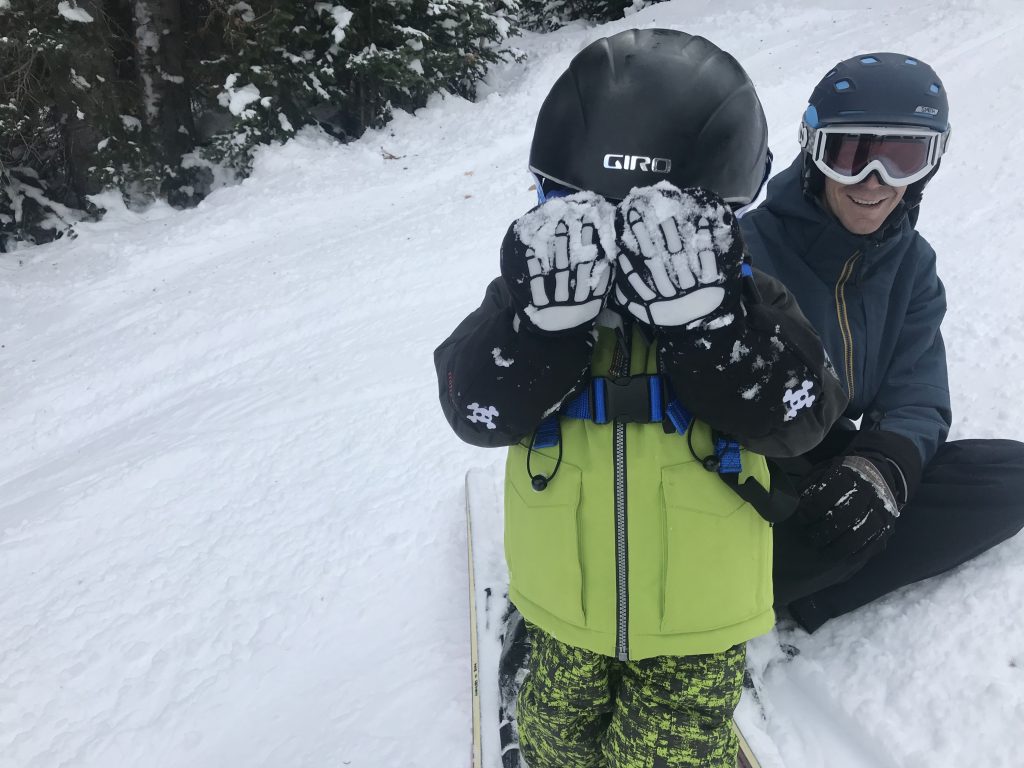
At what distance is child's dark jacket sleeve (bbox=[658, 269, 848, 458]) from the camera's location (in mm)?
1120

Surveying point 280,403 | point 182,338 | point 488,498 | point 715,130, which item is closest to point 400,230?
point 182,338

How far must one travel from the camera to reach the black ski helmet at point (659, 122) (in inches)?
47.2

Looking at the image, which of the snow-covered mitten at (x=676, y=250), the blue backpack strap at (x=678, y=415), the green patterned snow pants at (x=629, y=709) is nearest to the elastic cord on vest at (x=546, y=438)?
the blue backpack strap at (x=678, y=415)

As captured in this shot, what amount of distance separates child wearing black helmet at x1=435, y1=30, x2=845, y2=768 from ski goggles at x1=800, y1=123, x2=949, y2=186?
30.2 inches

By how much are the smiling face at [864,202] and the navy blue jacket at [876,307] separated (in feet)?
0.08

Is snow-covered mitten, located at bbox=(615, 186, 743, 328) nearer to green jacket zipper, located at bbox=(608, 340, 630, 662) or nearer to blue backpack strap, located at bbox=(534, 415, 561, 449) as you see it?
green jacket zipper, located at bbox=(608, 340, 630, 662)

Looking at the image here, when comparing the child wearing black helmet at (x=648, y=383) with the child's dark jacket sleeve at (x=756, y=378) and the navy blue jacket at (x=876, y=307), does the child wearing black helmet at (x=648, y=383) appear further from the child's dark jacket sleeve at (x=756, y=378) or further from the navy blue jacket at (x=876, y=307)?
the navy blue jacket at (x=876, y=307)

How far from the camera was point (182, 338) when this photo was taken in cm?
490

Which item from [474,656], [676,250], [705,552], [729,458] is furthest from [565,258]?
[474,656]

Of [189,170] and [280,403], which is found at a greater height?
[280,403]

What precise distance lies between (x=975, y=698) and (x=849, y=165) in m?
1.42

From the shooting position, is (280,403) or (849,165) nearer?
(849,165)

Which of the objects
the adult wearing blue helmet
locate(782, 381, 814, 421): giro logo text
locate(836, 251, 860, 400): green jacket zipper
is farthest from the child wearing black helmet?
locate(836, 251, 860, 400): green jacket zipper

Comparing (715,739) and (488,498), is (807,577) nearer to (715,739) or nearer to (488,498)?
(715,739)
